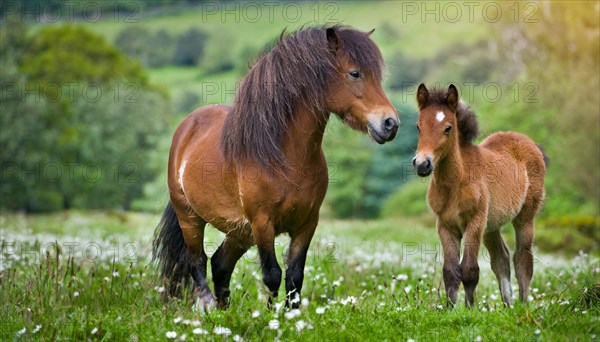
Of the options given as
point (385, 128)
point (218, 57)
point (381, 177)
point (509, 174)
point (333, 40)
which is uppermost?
point (333, 40)

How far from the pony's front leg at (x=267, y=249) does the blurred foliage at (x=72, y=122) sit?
3305 cm

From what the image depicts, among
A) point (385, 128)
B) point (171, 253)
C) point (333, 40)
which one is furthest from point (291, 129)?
point (171, 253)

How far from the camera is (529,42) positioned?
46.5 meters

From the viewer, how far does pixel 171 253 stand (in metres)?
8.74

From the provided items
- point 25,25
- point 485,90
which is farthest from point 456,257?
point 25,25

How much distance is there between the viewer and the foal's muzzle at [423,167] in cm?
692

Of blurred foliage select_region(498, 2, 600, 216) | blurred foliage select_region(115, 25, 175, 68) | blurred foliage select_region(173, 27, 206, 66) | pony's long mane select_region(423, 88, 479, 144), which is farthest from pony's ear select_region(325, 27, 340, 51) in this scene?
blurred foliage select_region(115, 25, 175, 68)

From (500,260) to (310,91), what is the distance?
10.7 ft

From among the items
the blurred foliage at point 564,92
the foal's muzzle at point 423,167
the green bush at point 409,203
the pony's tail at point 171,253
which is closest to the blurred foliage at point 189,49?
the blurred foliage at point 564,92

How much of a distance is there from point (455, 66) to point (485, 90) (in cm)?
1787

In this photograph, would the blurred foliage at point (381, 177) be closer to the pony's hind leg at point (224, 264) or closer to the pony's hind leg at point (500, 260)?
the pony's hind leg at point (500, 260)

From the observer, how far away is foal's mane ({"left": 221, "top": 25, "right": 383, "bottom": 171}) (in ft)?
22.0

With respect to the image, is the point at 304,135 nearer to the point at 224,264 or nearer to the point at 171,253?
the point at 224,264

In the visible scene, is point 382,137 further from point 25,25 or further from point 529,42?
point 25,25
